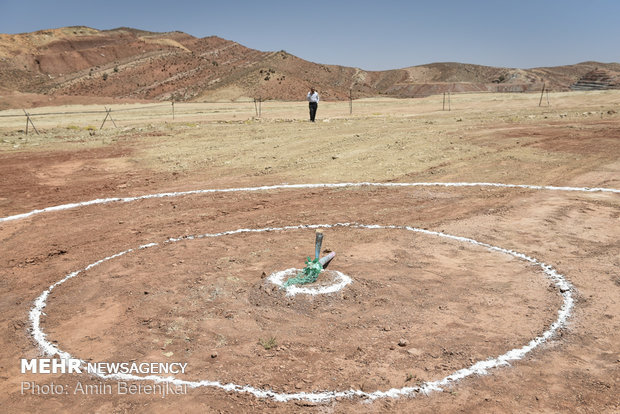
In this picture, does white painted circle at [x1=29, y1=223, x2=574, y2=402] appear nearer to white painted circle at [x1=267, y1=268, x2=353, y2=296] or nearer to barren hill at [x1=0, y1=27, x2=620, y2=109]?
white painted circle at [x1=267, y1=268, x2=353, y2=296]

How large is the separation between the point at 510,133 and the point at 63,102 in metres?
42.9

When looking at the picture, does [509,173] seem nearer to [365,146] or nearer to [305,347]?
[365,146]

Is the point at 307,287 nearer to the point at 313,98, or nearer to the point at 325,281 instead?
the point at 325,281

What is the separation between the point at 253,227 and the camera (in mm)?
10188

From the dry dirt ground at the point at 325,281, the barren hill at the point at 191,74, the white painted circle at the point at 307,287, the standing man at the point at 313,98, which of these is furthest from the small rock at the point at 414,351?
the barren hill at the point at 191,74

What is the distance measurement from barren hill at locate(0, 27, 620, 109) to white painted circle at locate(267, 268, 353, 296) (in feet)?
161

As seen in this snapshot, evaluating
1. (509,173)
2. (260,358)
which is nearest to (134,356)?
(260,358)

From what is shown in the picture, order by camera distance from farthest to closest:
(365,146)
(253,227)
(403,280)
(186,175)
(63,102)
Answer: (63,102)
(365,146)
(186,175)
(253,227)
(403,280)

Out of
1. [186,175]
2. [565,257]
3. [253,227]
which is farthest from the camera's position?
[186,175]

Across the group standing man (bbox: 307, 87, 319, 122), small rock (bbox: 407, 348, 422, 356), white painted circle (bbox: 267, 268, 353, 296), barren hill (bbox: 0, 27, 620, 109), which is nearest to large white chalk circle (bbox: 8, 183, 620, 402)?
small rock (bbox: 407, 348, 422, 356)

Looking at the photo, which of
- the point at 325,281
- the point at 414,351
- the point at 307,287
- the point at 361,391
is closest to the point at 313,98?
the point at 325,281

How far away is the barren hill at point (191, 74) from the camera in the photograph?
207 ft

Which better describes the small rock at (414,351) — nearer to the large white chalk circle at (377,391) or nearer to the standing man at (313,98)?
the large white chalk circle at (377,391)

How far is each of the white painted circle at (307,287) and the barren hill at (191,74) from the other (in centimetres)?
4908
